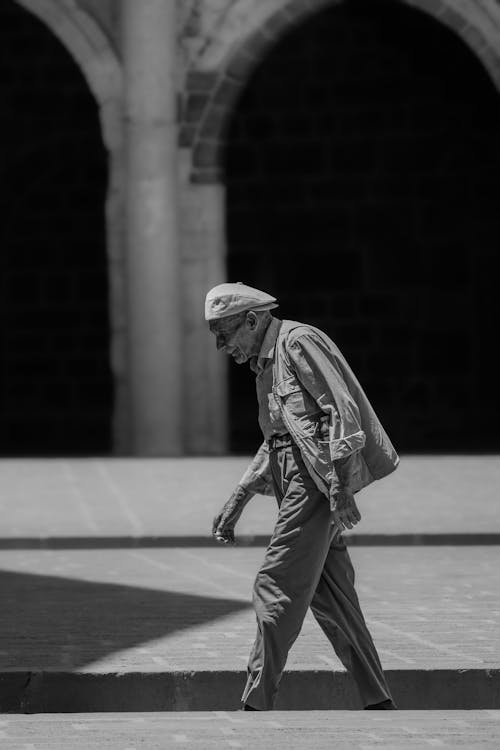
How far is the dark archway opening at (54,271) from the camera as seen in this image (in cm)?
2153

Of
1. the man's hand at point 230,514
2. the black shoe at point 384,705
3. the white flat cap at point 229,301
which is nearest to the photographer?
the black shoe at point 384,705

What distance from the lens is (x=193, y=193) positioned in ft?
59.7

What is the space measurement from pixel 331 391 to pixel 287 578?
58 centimetres

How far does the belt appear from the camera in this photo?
5832 millimetres

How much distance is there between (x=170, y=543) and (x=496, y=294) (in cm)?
1128

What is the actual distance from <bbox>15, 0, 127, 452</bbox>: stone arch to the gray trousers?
12.4m

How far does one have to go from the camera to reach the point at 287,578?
18.7ft

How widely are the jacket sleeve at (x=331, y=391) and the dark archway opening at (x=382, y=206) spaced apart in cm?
1533

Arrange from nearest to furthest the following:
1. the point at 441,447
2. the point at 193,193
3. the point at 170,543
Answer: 1. the point at 170,543
2. the point at 193,193
3. the point at 441,447

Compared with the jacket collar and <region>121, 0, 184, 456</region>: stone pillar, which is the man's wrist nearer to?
the jacket collar

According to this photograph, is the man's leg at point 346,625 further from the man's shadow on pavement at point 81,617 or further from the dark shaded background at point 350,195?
the dark shaded background at point 350,195

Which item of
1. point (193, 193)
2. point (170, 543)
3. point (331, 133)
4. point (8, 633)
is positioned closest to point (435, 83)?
point (331, 133)

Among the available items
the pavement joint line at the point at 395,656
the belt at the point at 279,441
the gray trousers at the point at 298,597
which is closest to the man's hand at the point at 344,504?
the gray trousers at the point at 298,597

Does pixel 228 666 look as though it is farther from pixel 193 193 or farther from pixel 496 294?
pixel 496 294
